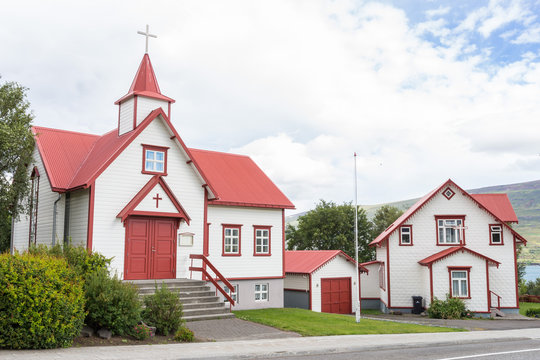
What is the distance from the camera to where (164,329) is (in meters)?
14.9

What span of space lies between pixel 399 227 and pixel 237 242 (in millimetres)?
14502

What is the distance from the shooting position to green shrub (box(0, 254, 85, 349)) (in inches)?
454

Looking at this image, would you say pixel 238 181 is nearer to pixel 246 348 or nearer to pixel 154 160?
pixel 154 160

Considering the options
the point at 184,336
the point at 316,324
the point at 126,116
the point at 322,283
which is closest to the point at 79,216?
the point at 126,116

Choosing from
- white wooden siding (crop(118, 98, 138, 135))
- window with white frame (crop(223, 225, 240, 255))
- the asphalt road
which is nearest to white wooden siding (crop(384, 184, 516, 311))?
window with white frame (crop(223, 225, 240, 255))

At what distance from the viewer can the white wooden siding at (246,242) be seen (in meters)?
23.9

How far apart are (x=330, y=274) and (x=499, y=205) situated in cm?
1483

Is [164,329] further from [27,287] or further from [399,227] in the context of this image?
[399,227]

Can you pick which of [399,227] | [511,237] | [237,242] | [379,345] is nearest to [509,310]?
[511,237]

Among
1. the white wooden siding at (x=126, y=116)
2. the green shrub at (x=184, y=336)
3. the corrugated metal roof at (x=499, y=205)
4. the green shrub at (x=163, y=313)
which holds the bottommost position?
the green shrub at (x=184, y=336)

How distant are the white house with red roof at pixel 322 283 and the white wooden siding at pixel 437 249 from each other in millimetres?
3184

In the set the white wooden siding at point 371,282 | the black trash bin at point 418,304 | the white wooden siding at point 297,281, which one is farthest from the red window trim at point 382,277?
the white wooden siding at point 297,281

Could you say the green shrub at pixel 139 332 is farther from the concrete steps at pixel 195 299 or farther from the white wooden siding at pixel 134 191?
the white wooden siding at pixel 134 191

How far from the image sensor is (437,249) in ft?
111
